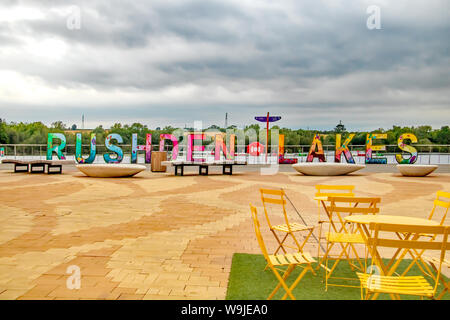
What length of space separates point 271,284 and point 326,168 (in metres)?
13.3

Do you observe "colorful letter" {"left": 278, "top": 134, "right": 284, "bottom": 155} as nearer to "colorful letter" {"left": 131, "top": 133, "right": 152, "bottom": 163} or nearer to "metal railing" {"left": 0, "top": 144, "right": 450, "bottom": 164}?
"metal railing" {"left": 0, "top": 144, "right": 450, "bottom": 164}

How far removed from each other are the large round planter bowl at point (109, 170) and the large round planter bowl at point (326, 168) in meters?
7.51

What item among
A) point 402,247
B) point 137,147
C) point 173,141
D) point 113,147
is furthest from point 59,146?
point 402,247

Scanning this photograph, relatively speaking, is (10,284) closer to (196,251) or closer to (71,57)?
(196,251)

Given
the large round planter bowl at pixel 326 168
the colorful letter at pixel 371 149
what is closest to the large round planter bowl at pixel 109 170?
the large round planter bowl at pixel 326 168

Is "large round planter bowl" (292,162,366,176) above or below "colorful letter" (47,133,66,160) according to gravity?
below

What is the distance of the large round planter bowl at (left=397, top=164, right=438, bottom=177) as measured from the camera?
52.9 ft

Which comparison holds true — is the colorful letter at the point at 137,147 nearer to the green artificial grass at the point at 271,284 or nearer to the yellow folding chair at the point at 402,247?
the green artificial grass at the point at 271,284

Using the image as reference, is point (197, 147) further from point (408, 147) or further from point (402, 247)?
point (402, 247)

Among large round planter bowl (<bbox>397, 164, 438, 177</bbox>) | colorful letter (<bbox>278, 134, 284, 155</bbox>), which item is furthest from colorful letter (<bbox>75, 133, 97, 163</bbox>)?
large round planter bowl (<bbox>397, 164, 438, 177</bbox>)

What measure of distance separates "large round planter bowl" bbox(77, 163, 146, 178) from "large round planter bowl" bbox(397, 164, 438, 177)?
11808 mm

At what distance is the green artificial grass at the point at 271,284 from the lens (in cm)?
332

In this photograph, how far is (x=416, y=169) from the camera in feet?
53.1

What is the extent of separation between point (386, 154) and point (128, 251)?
2440 centimetres
